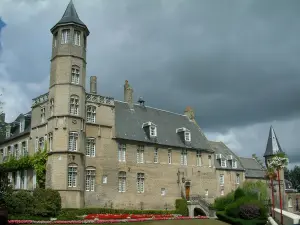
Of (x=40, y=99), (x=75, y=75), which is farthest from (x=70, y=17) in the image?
(x=40, y=99)

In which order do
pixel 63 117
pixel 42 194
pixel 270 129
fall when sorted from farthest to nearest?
pixel 270 129
pixel 63 117
pixel 42 194

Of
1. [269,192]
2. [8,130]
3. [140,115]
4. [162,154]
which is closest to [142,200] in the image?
[162,154]

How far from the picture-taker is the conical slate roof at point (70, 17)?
42.7 metres

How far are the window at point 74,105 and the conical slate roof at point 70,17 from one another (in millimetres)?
7873

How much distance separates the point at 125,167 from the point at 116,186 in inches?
96.1

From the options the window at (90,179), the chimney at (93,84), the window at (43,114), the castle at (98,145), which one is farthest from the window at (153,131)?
the window at (43,114)

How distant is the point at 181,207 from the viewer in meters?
49.1

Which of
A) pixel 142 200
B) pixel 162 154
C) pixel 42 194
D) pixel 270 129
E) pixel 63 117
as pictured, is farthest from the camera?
pixel 270 129

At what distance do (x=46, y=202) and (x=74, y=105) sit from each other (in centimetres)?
1003

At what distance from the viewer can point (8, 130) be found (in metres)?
51.1

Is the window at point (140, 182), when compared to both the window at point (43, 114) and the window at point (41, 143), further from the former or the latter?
the window at point (43, 114)

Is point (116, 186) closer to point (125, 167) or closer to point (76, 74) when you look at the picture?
point (125, 167)

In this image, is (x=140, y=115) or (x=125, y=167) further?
(x=140, y=115)

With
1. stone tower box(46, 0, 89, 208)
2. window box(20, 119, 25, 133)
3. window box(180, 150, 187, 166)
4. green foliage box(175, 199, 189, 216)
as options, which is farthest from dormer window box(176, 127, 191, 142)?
window box(20, 119, 25, 133)
